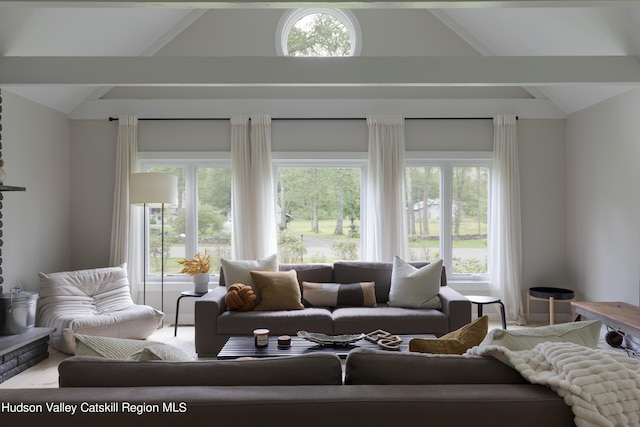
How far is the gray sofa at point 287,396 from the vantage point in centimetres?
140

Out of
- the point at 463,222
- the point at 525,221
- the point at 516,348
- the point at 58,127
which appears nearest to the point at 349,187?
the point at 463,222

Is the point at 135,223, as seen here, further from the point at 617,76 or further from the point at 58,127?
the point at 617,76

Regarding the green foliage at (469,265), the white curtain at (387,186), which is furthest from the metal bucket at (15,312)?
the green foliage at (469,265)

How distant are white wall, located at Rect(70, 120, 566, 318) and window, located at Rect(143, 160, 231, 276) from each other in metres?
0.29

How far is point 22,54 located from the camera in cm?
412

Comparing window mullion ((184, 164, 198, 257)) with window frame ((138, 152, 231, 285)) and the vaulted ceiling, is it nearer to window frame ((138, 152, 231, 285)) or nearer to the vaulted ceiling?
window frame ((138, 152, 231, 285))

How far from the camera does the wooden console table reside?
3575 millimetres

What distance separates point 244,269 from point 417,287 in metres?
1.68

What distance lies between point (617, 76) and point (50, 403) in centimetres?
451

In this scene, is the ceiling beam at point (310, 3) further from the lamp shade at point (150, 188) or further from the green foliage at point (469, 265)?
the green foliage at point (469, 265)

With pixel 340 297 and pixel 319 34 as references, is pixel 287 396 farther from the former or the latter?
pixel 319 34

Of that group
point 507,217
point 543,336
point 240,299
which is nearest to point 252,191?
point 240,299

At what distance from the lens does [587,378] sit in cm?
143

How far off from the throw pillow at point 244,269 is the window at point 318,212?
104cm
